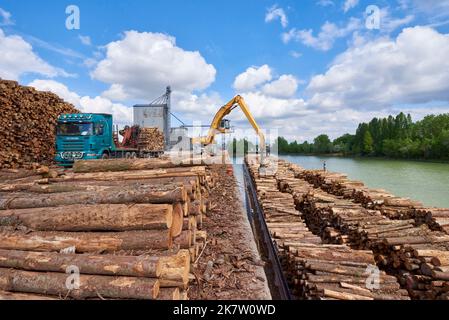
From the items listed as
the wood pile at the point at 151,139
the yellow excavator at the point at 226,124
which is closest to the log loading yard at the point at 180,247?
the yellow excavator at the point at 226,124

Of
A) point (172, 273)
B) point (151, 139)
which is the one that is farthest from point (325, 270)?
point (151, 139)

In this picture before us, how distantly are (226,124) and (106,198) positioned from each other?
50.6 ft

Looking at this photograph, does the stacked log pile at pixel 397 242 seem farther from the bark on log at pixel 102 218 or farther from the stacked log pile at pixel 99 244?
the bark on log at pixel 102 218

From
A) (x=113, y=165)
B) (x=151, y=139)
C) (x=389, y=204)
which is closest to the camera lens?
(x=113, y=165)

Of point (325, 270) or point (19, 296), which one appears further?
point (325, 270)

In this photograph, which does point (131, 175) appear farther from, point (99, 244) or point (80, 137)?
point (80, 137)

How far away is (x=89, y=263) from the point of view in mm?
3482

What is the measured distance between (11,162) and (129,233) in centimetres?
1206

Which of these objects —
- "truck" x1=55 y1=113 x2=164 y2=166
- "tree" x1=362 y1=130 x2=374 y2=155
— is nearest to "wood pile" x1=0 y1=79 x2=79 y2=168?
"truck" x1=55 y1=113 x2=164 y2=166

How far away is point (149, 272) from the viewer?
336cm

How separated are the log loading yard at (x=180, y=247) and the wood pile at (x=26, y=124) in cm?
545

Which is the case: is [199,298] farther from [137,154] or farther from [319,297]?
[137,154]
